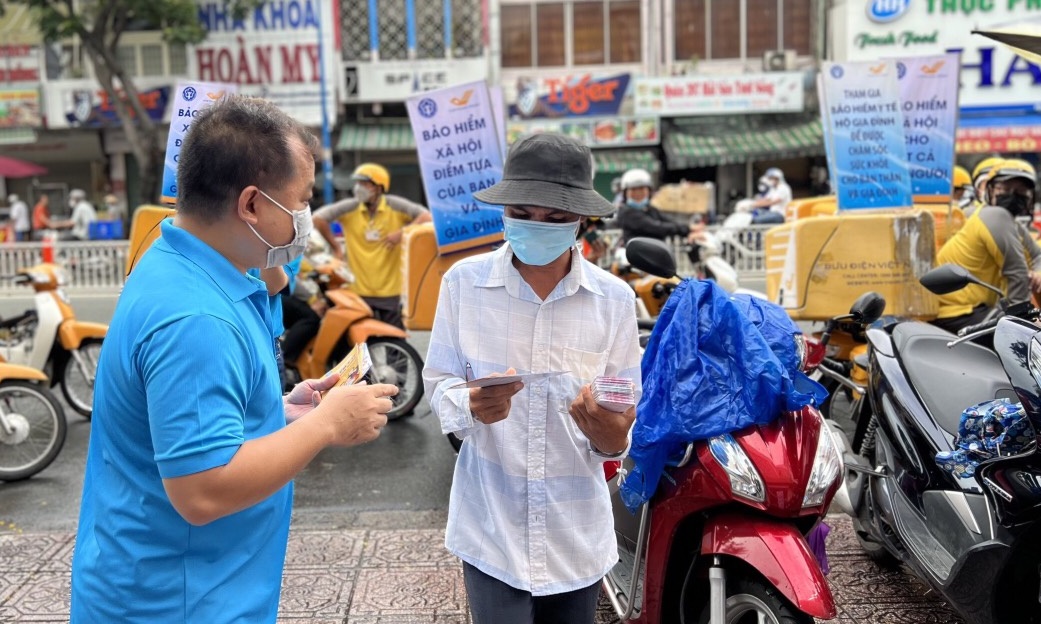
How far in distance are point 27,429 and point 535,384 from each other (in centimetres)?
454

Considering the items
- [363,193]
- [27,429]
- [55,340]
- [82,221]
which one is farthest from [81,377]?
[82,221]

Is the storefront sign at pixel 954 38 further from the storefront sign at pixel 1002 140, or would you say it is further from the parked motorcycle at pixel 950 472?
the parked motorcycle at pixel 950 472

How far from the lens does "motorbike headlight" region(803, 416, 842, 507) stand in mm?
2637

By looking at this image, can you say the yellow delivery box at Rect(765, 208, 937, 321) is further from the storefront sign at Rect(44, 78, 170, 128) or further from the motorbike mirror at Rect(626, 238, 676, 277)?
the storefront sign at Rect(44, 78, 170, 128)

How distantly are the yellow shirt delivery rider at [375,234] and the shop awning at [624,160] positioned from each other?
14.1 meters

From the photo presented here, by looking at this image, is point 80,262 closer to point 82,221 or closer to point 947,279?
point 82,221

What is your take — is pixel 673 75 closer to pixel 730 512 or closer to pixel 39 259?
pixel 39 259

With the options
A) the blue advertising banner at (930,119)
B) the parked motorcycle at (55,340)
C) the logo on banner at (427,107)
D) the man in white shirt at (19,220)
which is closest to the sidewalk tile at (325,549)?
the logo on banner at (427,107)

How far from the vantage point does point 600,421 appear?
2.08m

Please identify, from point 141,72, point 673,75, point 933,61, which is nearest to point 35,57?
point 141,72

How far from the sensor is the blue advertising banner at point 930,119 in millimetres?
6828

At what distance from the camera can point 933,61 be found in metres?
6.80

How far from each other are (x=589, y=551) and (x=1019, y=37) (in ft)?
8.04

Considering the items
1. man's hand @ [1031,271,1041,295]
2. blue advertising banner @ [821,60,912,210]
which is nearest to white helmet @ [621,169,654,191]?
blue advertising banner @ [821,60,912,210]
